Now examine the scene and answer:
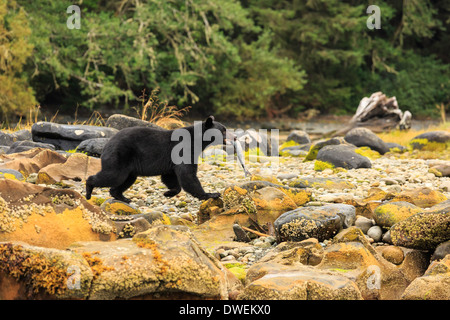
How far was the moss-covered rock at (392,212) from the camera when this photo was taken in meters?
4.32

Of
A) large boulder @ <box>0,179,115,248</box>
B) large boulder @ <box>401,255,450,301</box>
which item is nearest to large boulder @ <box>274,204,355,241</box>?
large boulder @ <box>401,255,450,301</box>

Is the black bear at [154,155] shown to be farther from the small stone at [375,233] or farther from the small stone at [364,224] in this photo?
the small stone at [375,233]

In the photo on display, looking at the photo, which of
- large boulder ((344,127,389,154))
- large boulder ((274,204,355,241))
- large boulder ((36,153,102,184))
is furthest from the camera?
large boulder ((344,127,389,154))

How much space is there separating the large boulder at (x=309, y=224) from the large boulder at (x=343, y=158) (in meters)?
3.50

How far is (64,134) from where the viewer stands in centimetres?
795

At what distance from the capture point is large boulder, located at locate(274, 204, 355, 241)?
414cm

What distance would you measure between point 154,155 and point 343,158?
12.2 feet

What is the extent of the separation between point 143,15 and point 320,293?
14.1m

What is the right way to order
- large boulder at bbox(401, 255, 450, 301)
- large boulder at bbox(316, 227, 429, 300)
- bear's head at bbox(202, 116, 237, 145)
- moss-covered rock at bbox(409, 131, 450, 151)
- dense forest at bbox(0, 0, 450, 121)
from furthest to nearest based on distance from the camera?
dense forest at bbox(0, 0, 450, 121), moss-covered rock at bbox(409, 131, 450, 151), bear's head at bbox(202, 116, 237, 145), large boulder at bbox(316, 227, 429, 300), large boulder at bbox(401, 255, 450, 301)

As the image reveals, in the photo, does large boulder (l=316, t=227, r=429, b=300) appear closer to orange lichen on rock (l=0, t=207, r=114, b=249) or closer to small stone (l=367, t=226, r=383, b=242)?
small stone (l=367, t=226, r=383, b=242)

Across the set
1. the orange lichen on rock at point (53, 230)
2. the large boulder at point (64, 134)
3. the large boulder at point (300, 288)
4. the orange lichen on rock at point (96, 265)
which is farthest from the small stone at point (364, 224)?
the large boulder at point (64, 134)

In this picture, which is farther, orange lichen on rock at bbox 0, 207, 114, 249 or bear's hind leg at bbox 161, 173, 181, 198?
bear's hind leg at bbox 161, 173, 181, 198

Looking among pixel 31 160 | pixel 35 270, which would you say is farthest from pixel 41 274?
pixel 31 160

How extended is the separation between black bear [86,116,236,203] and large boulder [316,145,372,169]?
3064 mm
